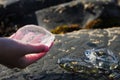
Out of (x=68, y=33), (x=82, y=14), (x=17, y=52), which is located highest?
(x=82, y=14)

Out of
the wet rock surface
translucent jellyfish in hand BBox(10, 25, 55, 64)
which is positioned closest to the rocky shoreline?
the wet rock surface

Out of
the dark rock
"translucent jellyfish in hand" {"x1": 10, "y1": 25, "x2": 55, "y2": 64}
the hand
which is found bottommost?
the hand

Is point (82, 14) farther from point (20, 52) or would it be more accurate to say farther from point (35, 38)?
point (20, 52)

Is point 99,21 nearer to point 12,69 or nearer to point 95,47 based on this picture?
point 95,47

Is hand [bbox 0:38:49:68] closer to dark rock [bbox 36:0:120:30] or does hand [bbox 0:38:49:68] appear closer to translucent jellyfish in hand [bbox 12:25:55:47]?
translucent jellyfish in hand [bbox 12:25:55:47]

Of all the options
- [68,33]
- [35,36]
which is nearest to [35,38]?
[35,36]

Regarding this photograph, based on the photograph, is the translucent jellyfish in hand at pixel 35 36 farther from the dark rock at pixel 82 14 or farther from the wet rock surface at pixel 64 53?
the dark rock at pixel 82 14

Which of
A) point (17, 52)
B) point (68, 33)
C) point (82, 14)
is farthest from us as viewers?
point (82, 14)
